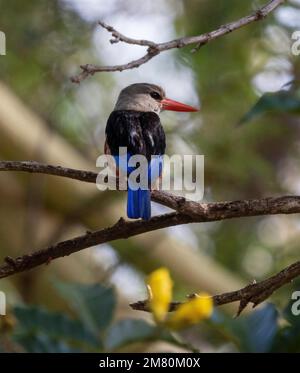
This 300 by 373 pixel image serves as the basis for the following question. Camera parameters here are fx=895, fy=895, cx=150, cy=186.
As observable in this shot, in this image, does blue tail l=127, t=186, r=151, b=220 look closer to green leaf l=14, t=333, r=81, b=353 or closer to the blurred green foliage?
the blurred green foliage

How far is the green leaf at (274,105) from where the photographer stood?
100 inches

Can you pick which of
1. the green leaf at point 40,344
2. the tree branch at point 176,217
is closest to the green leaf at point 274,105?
the tree branch at point 176,217

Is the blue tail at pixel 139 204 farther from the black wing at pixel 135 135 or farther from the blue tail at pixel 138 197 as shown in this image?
the black wing at pixel 135 135

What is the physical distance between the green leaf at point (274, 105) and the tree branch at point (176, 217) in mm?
480

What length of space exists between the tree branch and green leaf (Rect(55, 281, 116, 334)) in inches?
26.1

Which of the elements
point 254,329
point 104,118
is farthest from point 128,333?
point 104,118

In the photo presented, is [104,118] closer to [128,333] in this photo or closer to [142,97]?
[142,97]

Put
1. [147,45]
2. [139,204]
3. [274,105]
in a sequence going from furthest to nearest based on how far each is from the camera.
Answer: [274,105], [139,204], [147,45]

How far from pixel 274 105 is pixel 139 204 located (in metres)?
0.49

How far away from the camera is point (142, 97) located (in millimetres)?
3643

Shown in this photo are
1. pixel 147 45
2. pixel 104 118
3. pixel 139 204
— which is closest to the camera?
pixel 147 45
